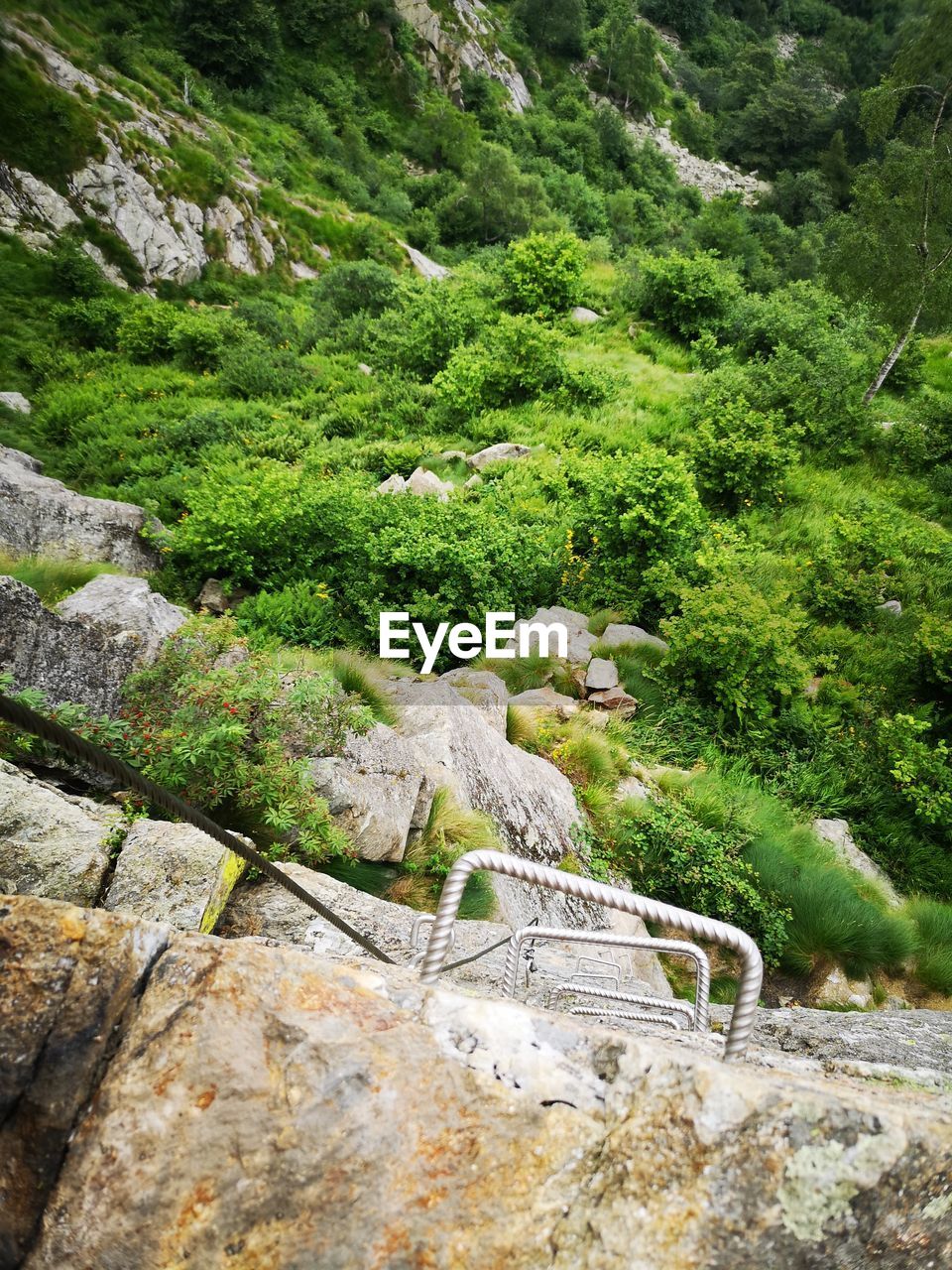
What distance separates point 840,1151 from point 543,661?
22.6 feet

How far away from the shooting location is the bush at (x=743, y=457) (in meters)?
11.6

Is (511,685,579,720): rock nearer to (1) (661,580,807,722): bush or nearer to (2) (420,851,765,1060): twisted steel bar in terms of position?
(1) (661,580,807,722): bush

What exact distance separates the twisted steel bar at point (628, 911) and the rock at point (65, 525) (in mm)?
7636

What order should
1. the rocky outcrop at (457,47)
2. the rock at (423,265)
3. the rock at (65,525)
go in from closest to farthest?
the rock at (65,525)
the rock at (423,265)
the rocky outcrop at (457,47)

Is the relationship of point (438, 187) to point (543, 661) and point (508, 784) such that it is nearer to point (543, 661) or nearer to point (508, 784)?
point (543, 661)

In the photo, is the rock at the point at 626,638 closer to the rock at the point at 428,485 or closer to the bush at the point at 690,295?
the rock at the point at 428,485

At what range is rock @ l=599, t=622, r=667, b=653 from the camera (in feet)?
27.6

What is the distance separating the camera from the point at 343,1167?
1.12 meters

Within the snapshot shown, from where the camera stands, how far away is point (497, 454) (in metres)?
12.4

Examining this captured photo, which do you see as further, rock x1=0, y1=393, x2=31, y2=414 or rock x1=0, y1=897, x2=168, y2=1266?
rock x1=0, y1=393, x2=31, y2=414

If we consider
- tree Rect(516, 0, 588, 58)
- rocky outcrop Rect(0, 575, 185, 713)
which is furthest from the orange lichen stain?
tree Rect(516, 0, 588, 58)

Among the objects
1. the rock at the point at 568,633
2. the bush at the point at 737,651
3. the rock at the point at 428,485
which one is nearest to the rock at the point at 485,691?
the rock at the point at 568,633

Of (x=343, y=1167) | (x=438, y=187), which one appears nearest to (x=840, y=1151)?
(x=343, y=1167)

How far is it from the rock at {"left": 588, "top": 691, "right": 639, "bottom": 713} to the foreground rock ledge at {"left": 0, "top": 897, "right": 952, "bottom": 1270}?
6.29 m
